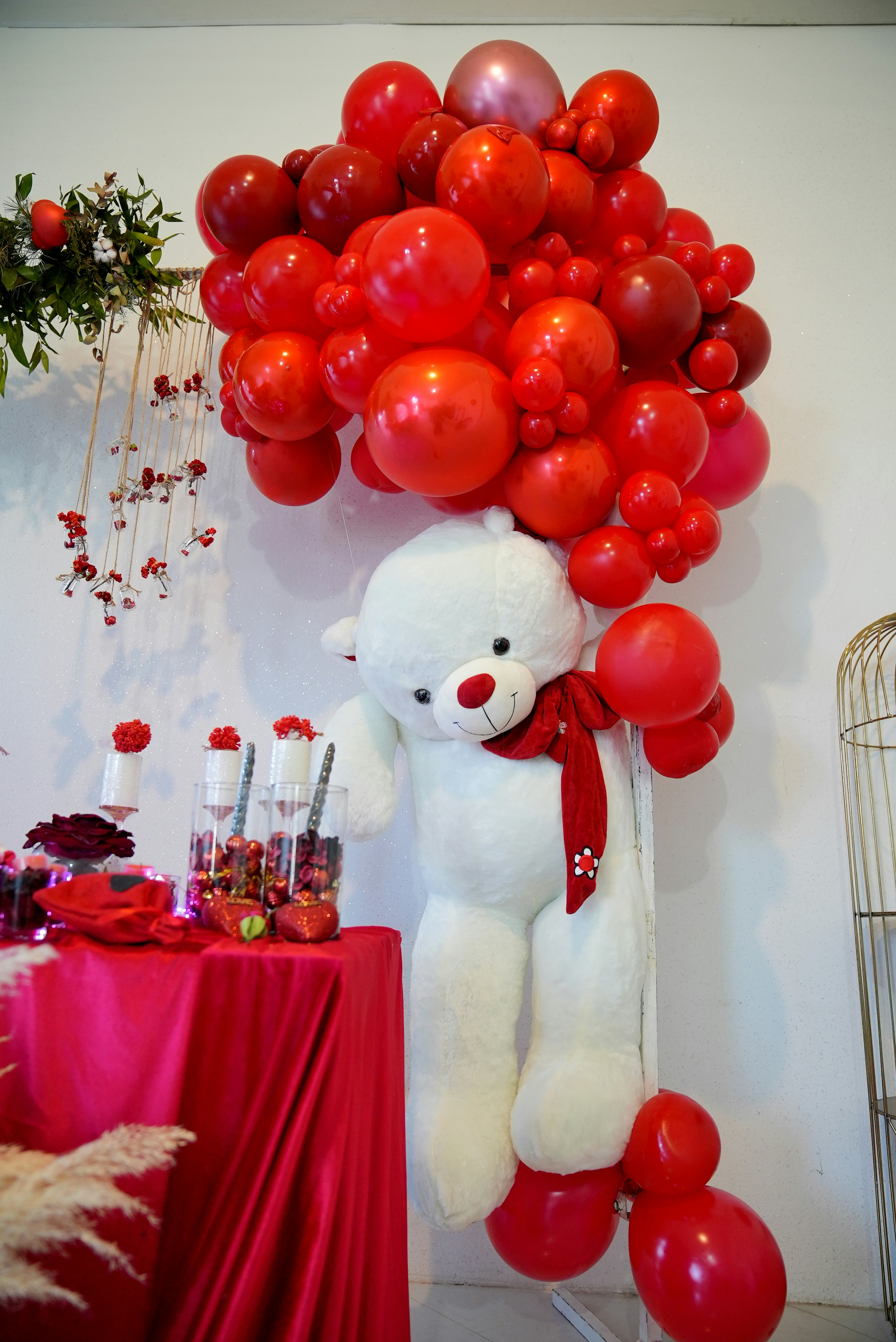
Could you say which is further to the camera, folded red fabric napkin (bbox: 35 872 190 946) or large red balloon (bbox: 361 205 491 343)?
large red balloon (bbox: 361 205 491 343)

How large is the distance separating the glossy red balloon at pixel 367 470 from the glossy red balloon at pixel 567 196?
0.50 m

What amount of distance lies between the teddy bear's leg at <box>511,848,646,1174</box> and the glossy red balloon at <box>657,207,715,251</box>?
1.18 meters

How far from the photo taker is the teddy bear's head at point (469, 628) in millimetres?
1455

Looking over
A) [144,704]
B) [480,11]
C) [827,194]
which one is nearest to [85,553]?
[144,704]

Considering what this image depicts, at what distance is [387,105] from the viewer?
1607mm

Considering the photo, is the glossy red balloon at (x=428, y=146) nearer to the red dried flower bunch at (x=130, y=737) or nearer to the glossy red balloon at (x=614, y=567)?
the glossy red balloon at (x=614, y=567)

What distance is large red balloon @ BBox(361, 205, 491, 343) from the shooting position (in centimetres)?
132

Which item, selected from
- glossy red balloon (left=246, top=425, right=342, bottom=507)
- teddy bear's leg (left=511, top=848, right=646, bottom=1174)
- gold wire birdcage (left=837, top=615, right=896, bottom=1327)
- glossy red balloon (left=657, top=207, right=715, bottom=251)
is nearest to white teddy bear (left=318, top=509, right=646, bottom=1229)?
teddy bear's leg (left=511, top=848, right=646, bottom=1174)

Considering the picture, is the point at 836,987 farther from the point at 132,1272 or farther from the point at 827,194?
the point at 827,194

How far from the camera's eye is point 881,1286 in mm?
1682

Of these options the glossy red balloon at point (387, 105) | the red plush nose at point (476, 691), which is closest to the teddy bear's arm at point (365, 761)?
the red plush nose at point (476, 691)

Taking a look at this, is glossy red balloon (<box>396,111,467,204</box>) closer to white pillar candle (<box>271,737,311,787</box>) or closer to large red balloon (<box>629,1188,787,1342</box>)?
white pillar candle (<box>271,737,311,787</box>)

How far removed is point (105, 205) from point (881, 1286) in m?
2.59

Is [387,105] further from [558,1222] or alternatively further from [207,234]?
[558,1222]
